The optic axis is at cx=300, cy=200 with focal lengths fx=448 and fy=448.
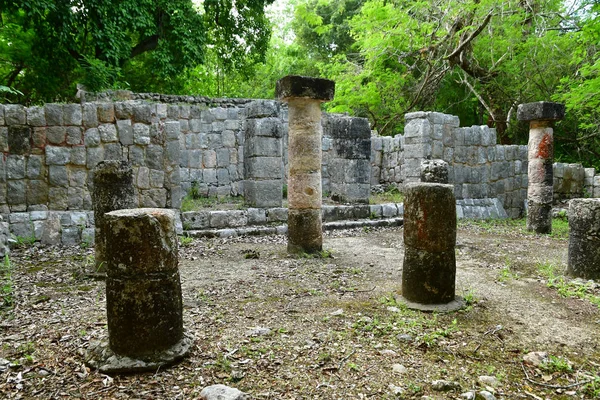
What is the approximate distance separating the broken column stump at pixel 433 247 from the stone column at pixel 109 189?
359 cm

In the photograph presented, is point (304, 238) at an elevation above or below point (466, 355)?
above

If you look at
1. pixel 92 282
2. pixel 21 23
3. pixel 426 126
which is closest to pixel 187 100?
pixel 21 23

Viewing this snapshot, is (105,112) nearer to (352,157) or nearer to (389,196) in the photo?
(352,157)

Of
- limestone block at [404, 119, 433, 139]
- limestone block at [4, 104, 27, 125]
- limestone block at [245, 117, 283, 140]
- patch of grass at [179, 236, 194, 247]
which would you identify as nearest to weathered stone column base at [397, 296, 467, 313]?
patch of grass at [179, 236, 194, 247]

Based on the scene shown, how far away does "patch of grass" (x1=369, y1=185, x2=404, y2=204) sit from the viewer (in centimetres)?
1184

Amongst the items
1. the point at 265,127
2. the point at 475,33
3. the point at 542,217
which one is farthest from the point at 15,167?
the point at 475,33

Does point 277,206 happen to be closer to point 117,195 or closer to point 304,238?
point 304,238

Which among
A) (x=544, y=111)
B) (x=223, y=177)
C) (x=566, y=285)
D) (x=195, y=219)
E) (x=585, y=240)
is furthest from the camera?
(x=223, y=177)

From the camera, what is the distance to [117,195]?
5699 mm

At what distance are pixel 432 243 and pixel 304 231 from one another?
298cm

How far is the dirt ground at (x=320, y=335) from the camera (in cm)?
307

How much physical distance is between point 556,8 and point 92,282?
1589 centimetres

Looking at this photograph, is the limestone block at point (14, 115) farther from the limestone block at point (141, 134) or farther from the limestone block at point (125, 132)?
the limestone block at point (141, 134)

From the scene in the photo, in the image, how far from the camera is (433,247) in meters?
4.62
